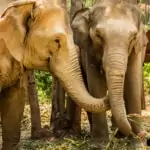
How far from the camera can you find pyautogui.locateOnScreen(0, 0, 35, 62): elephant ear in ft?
18.1

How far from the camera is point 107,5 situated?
651 cm

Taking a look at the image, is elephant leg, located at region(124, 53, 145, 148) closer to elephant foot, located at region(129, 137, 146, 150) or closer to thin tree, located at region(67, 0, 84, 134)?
elephant foot, located at region(129, 137, 146, 150)

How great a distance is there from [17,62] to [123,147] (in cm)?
167

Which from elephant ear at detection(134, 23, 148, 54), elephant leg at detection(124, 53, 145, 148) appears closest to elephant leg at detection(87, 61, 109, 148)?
elephant leg at detection(124, 53, 145, 148)

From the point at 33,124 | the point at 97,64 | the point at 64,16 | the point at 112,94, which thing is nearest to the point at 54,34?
the point at 64,16

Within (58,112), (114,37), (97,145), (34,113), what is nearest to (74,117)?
(58,112)

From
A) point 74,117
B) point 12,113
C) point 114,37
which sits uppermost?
point 114,37

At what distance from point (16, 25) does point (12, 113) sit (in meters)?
1.11

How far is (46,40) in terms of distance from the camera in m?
5.58

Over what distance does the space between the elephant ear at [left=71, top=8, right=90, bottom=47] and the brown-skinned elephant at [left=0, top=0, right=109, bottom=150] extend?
109cm

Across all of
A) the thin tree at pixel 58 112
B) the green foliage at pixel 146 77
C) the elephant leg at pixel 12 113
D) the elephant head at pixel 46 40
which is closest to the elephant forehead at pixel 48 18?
the elephant head at pixel 46 40

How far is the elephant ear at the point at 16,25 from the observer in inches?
217

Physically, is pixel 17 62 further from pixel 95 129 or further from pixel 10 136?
pixel 95 129

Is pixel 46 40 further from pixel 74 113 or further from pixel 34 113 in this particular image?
pixel 74 113
